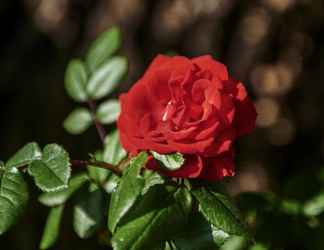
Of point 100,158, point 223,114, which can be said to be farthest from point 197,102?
point 100,158

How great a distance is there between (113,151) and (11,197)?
317 millimetres

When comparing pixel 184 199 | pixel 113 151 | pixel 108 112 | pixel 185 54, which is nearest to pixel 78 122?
pixel 108 112

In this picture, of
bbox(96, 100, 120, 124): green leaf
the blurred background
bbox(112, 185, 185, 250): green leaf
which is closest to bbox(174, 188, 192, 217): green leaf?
bbox(112, 185, 185, 250): green leaf

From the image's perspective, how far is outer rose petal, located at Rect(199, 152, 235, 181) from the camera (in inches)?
39.3

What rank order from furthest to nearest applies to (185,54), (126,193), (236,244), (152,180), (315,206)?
(185,54)
(315,206)
(236,244)
(152,180)
(126,193)

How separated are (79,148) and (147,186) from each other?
155cm

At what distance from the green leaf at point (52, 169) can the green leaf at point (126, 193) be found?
0.24ft

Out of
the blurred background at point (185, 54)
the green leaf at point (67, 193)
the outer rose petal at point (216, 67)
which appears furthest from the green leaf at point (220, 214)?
the blurred background at point (185, 54)

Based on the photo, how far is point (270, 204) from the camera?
1385 millimetres

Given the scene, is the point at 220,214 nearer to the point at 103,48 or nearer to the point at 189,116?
the point at 189,116

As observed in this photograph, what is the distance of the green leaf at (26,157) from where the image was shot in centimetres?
105

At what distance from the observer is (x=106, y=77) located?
1.42 m

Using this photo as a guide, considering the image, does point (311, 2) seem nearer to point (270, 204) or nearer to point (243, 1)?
point (243, 1)

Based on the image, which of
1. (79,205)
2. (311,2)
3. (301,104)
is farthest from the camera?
(301,104)
